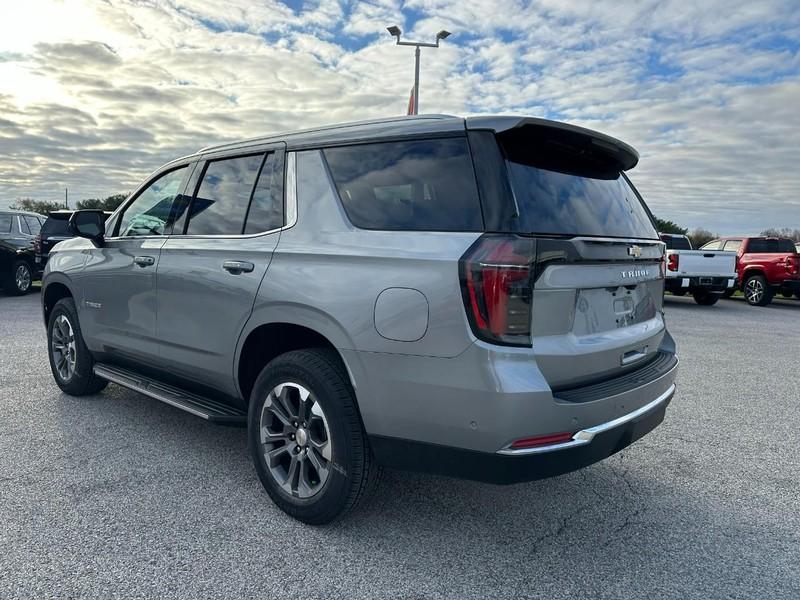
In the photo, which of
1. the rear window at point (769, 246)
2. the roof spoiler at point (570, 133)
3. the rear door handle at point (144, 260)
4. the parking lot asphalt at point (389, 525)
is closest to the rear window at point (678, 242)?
the rear window at point (769, 246)

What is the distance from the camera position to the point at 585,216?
278cm

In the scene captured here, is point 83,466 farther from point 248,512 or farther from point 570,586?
point 570,586

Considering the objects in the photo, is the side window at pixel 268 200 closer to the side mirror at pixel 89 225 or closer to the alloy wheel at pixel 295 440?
the alloy wheel at pixel 295 440

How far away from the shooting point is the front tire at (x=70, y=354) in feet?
15.9

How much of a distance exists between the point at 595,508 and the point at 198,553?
1.97 meters

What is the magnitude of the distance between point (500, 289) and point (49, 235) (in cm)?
1394

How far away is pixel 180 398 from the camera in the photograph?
3.62 metres

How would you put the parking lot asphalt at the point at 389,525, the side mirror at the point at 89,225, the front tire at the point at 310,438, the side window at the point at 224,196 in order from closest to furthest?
the parking lot asphalt at the point at 389,525 → the front tire at the point at 310,438 → the side window at the point at 224,196 → the side mirror at the point at 89,225

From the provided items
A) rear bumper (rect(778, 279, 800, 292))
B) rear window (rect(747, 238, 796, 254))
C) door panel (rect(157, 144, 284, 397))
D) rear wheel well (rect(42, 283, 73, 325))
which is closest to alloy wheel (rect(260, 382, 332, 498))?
door panel (rect(157, 144, 284, 397))

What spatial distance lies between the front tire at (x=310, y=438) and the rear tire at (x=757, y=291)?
16119 mm

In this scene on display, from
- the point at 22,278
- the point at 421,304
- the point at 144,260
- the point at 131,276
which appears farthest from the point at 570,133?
the point at 22,278

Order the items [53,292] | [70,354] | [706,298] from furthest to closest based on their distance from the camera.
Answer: [706,298]
[53,292]
[70,354]

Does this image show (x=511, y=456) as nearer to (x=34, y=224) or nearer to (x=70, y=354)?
(x=70, y=354)

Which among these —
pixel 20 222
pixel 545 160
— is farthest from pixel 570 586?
pixel 20 222
